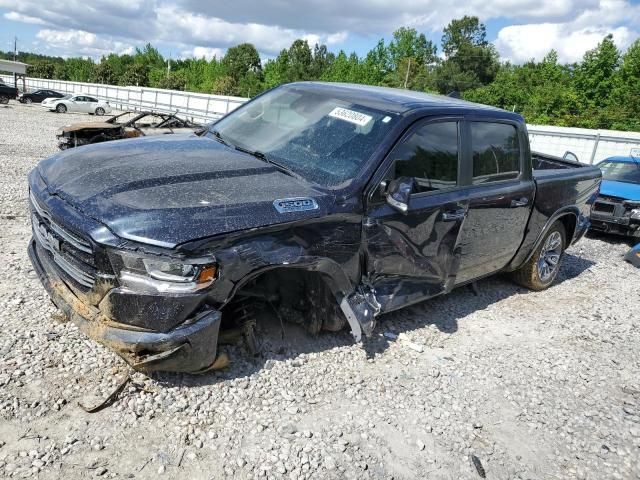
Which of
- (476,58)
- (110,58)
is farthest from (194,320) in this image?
(110,58)

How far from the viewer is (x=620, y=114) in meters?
30.9

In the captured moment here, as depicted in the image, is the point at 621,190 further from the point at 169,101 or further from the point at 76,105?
the point at 76,105

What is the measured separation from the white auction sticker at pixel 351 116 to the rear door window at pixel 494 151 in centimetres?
106

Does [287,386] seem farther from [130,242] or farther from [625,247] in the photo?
[625,247]

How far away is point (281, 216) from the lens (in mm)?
2920

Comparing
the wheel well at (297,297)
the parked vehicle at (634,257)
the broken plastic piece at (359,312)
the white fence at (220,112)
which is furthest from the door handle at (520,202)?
the white fence at (220,112)

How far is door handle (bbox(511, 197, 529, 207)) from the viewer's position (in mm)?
4639

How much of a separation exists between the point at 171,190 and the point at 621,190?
8517 mm

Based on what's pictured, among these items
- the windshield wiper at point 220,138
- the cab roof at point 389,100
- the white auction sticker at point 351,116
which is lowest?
the windshield wiper at point 220,138

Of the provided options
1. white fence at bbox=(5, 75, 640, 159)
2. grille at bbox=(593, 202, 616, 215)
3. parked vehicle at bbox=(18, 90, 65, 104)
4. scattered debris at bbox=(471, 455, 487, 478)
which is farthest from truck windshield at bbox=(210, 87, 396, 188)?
parked vehicle at bbox=(18, 90, 65, 104)

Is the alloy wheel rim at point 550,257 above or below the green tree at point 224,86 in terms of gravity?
below

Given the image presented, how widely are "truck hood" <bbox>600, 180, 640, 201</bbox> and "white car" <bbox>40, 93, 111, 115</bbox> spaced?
32.7 m

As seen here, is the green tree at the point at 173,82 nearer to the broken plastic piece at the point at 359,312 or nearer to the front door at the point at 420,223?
the front door at the point at 420,223

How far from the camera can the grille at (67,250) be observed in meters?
2.72
